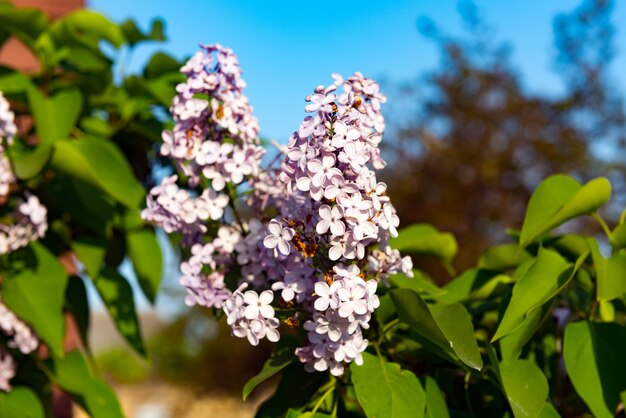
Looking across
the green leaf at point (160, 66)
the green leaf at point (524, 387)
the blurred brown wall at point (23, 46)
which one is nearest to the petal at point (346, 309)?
the green leaf at point (524, 387)

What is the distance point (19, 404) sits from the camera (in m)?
1.37

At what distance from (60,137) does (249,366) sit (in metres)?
5.35

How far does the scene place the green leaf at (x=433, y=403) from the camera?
889mm

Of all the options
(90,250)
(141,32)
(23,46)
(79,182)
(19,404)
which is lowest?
(19,404)

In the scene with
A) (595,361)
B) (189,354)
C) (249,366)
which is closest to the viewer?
(595,361)

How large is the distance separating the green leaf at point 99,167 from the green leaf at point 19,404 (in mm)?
394

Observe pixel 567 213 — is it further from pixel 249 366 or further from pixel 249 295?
pixel 249 366

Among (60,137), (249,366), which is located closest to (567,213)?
(60,137)

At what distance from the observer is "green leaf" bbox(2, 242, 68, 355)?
4.42 ft

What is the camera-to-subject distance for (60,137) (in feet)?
5.08

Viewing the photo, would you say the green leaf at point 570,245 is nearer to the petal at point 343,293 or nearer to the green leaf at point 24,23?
the petal at point 343,293

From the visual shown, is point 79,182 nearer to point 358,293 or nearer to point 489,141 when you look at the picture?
point 358,293

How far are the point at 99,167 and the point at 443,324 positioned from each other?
33.4 inches

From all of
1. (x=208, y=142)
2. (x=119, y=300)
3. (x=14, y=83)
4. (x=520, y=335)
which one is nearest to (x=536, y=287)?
(x=520, y=335)
